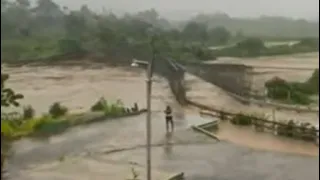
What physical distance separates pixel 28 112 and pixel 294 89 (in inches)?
32.4

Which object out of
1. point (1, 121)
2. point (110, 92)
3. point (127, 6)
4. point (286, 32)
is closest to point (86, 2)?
point (127, 6)

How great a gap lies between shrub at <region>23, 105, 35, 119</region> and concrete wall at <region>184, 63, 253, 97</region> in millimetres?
504

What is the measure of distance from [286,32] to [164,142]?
0.53 meters

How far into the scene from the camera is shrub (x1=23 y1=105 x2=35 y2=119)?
2.32 m

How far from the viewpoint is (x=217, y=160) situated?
7.67 ft

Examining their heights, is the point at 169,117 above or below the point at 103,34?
below

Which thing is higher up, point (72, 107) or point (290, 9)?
point (290, 9)

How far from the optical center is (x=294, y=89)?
223 centimetres

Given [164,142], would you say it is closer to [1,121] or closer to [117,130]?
[117,130]

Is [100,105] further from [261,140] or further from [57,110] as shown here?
[261,140]

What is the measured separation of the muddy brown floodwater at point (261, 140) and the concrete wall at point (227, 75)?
115 millimetres

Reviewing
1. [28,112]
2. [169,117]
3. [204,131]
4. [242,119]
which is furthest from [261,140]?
[28,112]

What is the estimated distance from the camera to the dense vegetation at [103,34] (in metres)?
2.32

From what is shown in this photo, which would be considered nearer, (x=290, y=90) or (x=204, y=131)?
(x=290, y=90)
